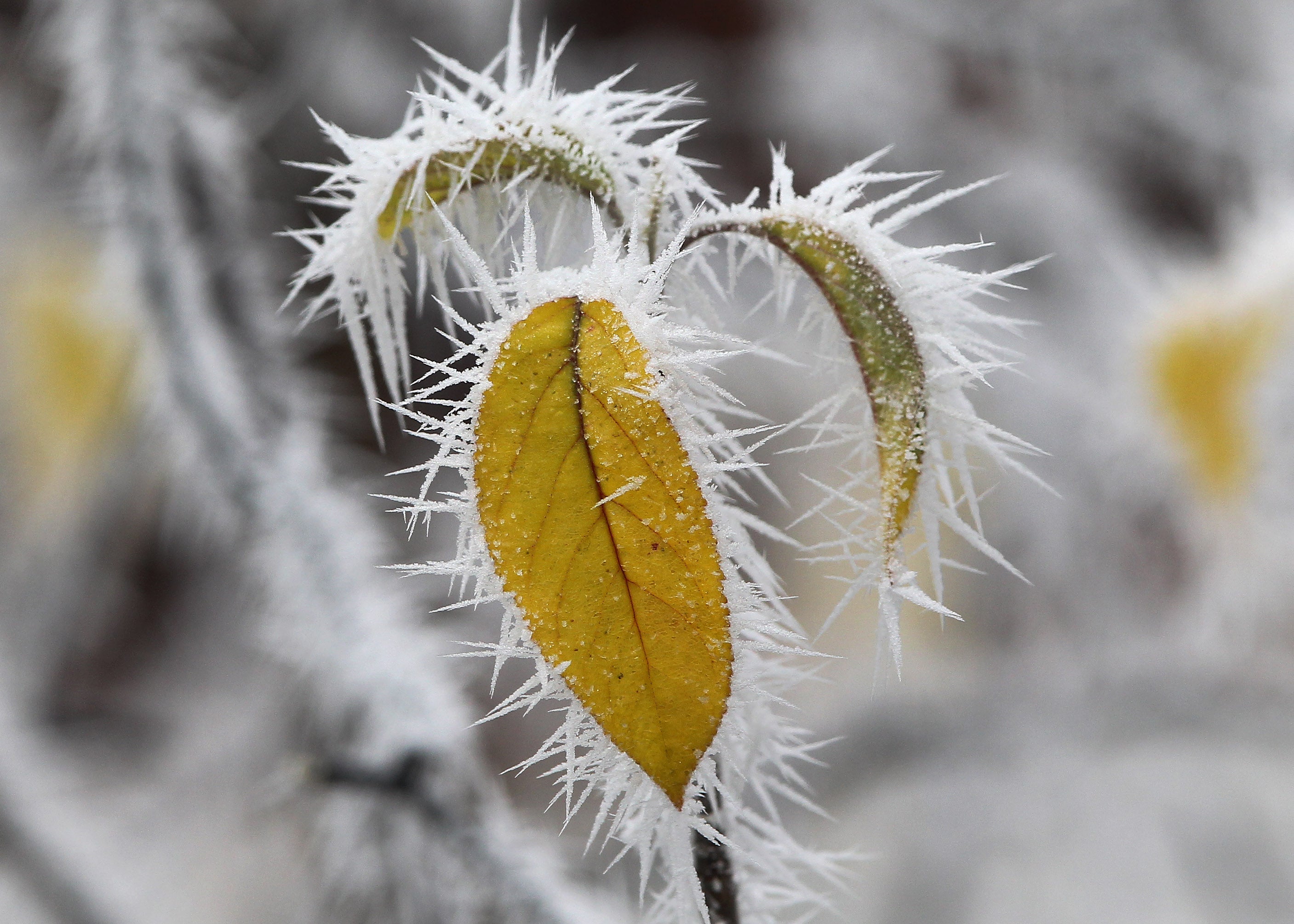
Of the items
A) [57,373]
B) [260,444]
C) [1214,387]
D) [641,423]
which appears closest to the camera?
[641,423]

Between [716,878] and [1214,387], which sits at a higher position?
[1214,387]

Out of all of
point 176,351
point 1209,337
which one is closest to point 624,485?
point 176,351

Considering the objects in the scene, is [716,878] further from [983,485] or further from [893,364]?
[983,485]

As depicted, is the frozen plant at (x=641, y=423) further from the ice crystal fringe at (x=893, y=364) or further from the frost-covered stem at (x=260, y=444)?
the frost-covered stem at (x=260, y=444)

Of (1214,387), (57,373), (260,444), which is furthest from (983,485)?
(57,373)

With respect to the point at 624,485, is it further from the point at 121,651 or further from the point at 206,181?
the point at 121,651

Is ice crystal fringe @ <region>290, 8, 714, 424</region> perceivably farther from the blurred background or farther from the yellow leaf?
the blurred background

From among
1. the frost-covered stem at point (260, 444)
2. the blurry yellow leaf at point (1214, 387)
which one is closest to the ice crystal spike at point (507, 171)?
the frost-covered stem at point (260, 444)
